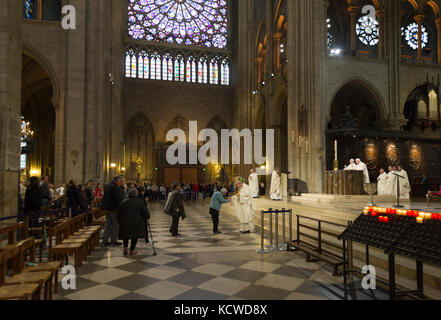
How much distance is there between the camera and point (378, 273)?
4.73m

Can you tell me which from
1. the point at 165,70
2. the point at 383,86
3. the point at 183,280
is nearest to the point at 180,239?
the point at 183,280

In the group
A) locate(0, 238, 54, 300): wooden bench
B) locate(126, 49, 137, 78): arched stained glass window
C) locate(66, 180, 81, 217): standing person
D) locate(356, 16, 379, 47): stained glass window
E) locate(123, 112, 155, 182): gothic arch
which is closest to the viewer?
locate(0, 238, 54, 300): wooden bench

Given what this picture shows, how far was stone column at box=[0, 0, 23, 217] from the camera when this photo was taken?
602cm

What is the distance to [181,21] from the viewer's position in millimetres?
32312

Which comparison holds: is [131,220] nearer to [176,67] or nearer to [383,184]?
[383,184]

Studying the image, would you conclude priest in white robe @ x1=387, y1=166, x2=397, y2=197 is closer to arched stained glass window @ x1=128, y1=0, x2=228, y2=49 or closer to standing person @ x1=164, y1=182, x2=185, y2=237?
standing person @ x1=164, y1=182, x2=185, y2=237

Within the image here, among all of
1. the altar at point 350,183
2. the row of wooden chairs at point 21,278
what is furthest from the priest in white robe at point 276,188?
the row of wooden chairs at point 21,278

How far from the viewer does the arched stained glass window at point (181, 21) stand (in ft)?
103

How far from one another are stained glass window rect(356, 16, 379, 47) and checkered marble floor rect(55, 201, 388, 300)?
69.9ft

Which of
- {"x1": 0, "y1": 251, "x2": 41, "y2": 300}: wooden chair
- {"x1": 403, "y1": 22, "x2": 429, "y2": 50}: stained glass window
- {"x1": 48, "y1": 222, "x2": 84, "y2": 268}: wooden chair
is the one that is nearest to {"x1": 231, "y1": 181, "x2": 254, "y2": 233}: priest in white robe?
{"x1": 48, "y1": 222, "x2": 84, "y2": 268}: wooden chair

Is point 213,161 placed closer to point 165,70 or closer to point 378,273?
point 165,70

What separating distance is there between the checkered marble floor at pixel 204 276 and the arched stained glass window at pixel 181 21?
28.4 meters

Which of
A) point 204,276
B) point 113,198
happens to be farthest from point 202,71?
point 204,276
